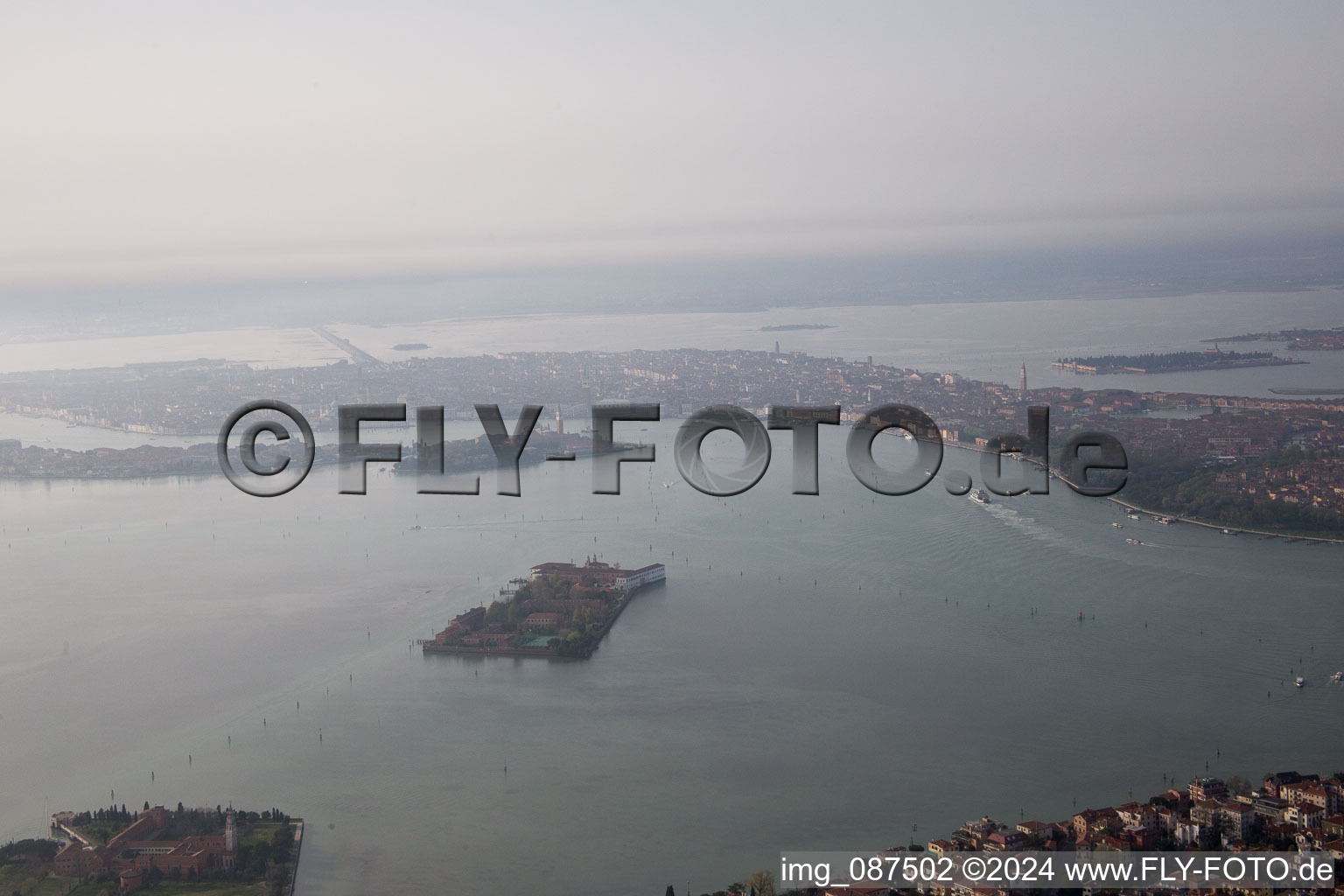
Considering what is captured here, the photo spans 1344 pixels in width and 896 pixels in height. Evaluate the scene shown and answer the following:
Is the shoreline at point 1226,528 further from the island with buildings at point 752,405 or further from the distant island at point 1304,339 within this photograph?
the distant island at point 1304,339

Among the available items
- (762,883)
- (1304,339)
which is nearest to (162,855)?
(762,883)

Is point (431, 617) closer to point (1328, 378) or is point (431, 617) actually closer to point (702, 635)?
point (702, 635)

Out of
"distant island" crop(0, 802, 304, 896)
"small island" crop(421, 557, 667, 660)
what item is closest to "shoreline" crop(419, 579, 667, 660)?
"small island" crop(421, 557, 667, 660)

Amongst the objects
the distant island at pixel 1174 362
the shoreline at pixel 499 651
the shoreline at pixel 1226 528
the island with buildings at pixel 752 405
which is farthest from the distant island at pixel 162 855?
the distant island at pixel 1174 362

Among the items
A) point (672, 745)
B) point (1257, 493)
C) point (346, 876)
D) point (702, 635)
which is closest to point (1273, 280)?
point (1257, 493)

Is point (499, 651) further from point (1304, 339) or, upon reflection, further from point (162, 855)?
point (1304, 339)
